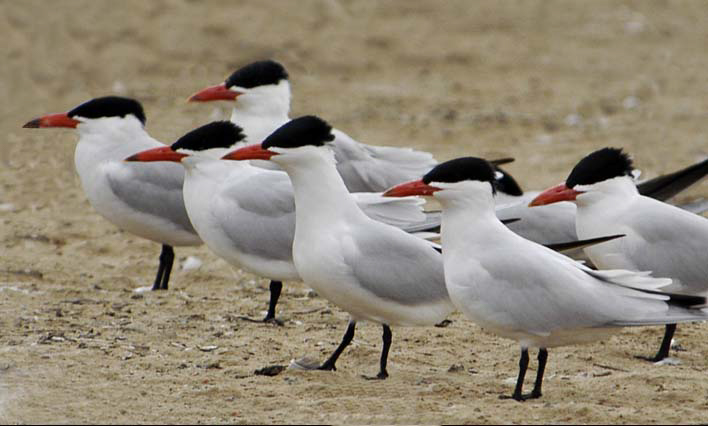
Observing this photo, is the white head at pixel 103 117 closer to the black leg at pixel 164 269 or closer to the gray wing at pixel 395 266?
the black leg at pixel 164 269

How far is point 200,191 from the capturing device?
7102mm

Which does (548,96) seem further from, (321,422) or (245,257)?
(321,422)

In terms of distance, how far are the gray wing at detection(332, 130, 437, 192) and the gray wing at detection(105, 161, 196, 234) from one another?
986 millimetres

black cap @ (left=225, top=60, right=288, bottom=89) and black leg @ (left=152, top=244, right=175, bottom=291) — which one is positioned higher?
black cap @ (left=225, top=60, right=288, bottom=89)

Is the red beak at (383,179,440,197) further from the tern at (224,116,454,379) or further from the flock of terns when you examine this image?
the tern at (224,116,454,379)

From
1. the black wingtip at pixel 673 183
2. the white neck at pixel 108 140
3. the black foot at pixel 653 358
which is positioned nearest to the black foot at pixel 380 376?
the black foot at pixel 653 358

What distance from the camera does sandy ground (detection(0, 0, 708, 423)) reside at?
545 cm

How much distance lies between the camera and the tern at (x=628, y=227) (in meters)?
6.33

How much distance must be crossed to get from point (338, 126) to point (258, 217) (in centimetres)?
570

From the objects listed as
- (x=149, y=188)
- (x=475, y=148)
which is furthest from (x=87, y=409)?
(x=475, y=148)

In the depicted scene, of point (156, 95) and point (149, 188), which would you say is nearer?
point (149, 188)

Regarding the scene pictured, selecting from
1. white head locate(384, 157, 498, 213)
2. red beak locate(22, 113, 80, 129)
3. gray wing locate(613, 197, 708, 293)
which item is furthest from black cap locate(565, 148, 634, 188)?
red beak locate(22, 113, 80, 129)

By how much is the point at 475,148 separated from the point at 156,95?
3.65m

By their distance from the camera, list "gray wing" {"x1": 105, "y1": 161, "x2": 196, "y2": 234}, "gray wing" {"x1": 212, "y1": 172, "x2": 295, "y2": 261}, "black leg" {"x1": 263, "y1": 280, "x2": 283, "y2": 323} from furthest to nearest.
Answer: "gray wing" {"x1": 105, "y1": 161, "x2": 196, "y2": 234}, "black leg" {"x1": 263, "y1": 280, "x2": 283, "y2": 323}, "gray wing" {"x1": 212, "y1": 172, "x2": 295, "y2": 261}
